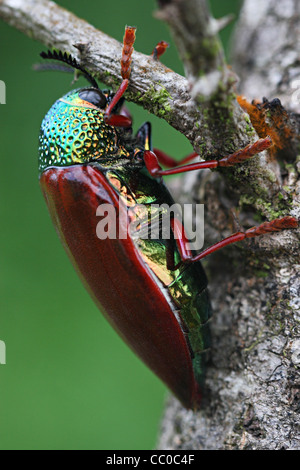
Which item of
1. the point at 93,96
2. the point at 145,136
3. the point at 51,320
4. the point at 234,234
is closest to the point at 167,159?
the point at 145,136

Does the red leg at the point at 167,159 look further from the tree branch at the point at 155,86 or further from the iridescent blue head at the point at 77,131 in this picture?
the tree branch at the point at 155,86

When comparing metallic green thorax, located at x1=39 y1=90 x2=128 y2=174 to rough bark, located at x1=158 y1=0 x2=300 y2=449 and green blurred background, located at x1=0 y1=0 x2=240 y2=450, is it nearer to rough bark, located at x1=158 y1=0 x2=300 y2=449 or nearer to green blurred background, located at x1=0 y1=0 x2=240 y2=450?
rough bark, located at x1=158 y1=0 x2=300 y2=449

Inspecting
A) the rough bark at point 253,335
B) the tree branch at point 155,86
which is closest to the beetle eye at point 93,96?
the tree branch at point 155,86

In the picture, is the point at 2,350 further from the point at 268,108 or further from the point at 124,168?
the point at 268,108

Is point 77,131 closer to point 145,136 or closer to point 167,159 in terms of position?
point 145,136

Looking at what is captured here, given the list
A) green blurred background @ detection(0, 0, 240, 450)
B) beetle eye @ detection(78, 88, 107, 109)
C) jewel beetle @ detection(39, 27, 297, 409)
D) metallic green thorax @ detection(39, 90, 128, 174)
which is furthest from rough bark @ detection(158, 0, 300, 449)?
green blurred background @ detection(0, 0, 240, 450)
